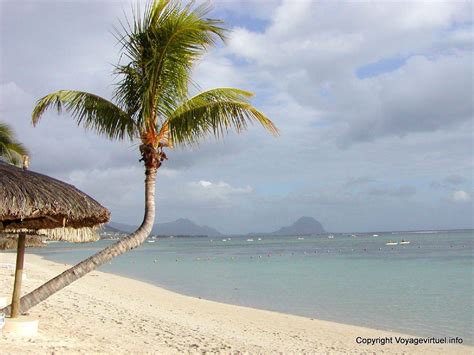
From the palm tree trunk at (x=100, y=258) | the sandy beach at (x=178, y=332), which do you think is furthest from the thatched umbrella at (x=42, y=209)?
the sandy beach at (x=178, y=332)

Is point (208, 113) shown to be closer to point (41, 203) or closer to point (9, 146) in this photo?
point (41, 203)

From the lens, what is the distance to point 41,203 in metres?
5.84

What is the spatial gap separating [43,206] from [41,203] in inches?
1.6

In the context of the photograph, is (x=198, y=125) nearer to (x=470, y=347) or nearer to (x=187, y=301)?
(x=470, y=347)

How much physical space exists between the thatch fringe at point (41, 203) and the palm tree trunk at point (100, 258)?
1.35 ft

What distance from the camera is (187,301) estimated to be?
16.2 meters

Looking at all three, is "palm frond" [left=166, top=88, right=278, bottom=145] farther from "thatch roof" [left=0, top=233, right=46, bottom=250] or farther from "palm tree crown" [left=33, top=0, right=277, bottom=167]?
"thatch roof" [left=0, top=233, right=46, bottom=250]

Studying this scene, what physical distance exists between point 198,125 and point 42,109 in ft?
7.40

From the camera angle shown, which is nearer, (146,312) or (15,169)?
(15,169)

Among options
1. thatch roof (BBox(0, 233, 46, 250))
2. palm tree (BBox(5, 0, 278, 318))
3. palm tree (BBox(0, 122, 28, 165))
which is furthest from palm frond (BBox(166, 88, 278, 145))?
palm tree (BBox(0, 122, 28, 165))

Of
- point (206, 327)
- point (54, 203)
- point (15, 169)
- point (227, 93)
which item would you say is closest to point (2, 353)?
point (54, 203)

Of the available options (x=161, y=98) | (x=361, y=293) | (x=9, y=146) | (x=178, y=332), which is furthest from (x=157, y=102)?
(x=361, y=293)

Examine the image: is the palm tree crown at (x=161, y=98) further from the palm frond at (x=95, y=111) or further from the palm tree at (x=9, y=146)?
the palm tree at (x=9, y=146)

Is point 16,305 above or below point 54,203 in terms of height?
below
